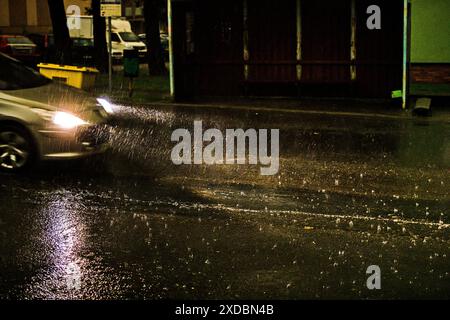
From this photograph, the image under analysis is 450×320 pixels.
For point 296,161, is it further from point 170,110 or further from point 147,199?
point 170,110

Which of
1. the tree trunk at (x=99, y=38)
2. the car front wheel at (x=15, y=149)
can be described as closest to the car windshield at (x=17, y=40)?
the tree trunk at (x=99, y=38)

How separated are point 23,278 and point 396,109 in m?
13.4

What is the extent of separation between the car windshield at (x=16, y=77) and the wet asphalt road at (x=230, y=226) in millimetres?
1241

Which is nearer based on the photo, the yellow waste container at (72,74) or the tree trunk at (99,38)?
the yellow waste container at (72,74)

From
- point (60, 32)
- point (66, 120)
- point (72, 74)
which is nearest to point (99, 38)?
point (60, 32)

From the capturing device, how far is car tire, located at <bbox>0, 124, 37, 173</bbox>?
10031 mm

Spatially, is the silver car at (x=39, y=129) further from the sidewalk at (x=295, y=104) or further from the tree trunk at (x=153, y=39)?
the tree trunk at (x=153, y=39)

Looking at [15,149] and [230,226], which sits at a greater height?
[15,149]

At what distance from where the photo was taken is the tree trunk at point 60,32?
26359mm

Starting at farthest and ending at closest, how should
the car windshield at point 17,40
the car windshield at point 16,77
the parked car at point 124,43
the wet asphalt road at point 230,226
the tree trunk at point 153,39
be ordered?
the parked car at point 124,43
the car windshield at point 17,40
the tree trunk at point 153,39
the car windshield at point 16,77
the wet asphalt road at point 230,226

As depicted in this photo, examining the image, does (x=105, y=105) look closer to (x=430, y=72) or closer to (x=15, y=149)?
(x=15, y=149)

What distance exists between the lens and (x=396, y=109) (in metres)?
18.1

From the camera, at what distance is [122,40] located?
134 ft

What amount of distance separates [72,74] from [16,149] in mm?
10951
